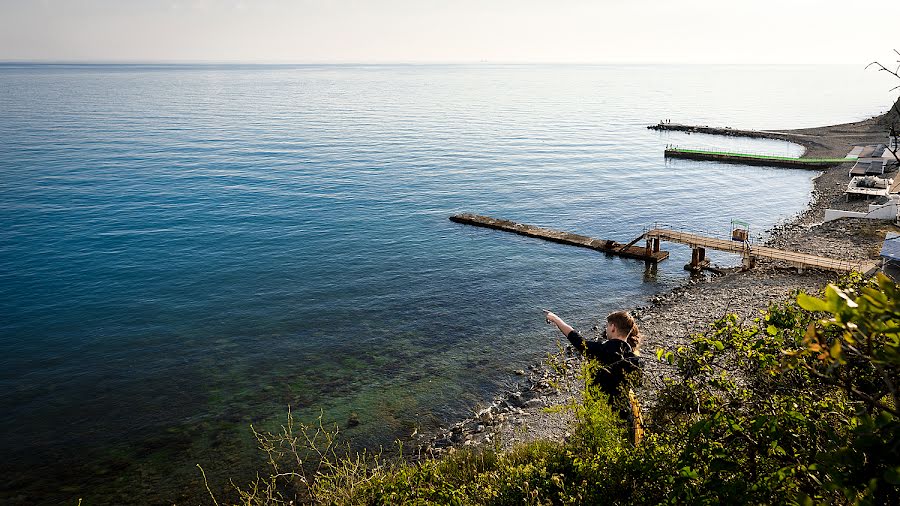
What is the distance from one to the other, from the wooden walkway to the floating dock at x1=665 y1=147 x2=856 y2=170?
139 feet

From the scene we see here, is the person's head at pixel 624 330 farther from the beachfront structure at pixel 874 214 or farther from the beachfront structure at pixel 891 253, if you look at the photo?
the beachfront structure at pixel 874 214

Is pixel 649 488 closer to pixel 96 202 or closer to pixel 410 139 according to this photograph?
pixel 96 202

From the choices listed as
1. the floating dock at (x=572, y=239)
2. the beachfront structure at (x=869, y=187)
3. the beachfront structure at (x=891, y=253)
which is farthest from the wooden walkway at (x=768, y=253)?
the beachfront structure at (x=869, y=187)

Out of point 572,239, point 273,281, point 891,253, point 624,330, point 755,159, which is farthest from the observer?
point 755,159

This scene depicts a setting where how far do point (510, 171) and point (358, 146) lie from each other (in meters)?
25.4

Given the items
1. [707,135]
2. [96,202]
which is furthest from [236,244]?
[707,135]

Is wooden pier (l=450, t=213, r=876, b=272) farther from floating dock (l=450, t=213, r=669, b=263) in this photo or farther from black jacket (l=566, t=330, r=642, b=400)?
black jacket (l=566, t=330, r=642, b=400)

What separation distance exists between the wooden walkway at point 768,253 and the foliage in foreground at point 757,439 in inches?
909

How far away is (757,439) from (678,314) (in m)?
22.2

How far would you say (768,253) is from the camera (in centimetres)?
3144

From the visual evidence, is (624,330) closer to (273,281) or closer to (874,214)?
(273,281)

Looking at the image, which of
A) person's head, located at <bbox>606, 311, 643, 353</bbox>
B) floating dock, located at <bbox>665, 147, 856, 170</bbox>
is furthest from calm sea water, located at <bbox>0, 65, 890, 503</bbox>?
person's head, located at <bbox>606, 311, 643, 353</bbox>

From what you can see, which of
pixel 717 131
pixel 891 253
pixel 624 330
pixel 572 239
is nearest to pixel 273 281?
pixel 572 239

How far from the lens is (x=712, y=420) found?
5.28 meters
